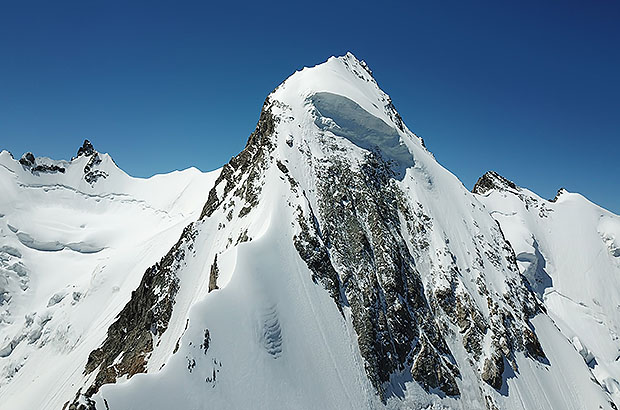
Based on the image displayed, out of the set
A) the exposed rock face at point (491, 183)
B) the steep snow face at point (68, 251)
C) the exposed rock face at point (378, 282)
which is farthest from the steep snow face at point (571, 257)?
the steep snow face at point (68, 251)

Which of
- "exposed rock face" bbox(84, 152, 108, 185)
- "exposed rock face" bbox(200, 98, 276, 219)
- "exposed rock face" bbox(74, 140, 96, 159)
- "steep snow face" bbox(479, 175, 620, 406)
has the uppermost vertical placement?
"exposed rock face" bbox(74, 140, 96, 159)

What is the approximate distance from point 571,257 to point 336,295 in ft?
240

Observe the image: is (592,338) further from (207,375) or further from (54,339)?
(54,339)

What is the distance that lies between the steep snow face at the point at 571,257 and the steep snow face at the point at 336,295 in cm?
3325

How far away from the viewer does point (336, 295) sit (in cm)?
2623

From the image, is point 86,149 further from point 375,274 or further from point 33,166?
point 375,274

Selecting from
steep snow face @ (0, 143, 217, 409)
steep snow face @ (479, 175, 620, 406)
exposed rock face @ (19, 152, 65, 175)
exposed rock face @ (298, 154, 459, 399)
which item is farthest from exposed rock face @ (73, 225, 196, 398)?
exposed rock face @ (19, 152, 65, 175)

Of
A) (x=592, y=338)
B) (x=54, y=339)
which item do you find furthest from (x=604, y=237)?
(x=54, y=339)

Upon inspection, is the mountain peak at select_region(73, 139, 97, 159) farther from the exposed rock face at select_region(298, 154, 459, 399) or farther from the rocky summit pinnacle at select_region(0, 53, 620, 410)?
the exposed rock face at select_region(298, 154, 459, 399)

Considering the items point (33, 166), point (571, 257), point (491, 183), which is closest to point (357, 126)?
point (491, 183)

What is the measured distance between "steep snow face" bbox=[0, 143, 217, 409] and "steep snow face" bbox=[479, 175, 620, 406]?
66207mm

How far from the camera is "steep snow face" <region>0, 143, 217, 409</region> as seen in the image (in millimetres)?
42062

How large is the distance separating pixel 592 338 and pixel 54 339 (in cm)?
8571

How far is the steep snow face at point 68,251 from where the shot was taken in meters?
42.1
